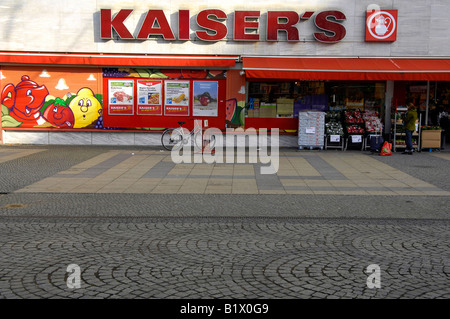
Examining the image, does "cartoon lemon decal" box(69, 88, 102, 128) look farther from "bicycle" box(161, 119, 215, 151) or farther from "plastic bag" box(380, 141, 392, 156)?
"plastic bag" box(380, 141, 392, 156)

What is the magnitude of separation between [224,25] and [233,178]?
748 centimetres

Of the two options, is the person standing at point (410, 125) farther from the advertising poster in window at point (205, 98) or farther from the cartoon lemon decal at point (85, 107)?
the cartoon lemon decal at point (85, 107)

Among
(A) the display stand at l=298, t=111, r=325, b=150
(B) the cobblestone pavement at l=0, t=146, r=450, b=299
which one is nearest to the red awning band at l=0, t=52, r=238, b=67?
(A) the display stand at l=298, t=111, r=325, b=150

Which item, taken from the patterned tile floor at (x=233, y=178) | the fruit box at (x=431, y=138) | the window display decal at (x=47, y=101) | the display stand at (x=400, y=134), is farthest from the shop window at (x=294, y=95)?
the window display decal at (x=47, y=101)

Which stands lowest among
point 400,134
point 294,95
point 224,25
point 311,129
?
point 400,134

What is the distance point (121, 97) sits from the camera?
1734cm

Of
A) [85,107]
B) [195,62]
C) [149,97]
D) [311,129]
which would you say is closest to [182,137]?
[149,97]

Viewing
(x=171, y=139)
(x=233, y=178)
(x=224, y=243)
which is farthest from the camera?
(x=171, y=139)

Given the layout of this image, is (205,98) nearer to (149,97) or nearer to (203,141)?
(149,97)

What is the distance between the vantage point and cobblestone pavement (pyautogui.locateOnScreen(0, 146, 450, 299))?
478cm

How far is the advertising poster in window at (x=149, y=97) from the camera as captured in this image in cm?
1727

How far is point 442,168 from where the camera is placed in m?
13.0
